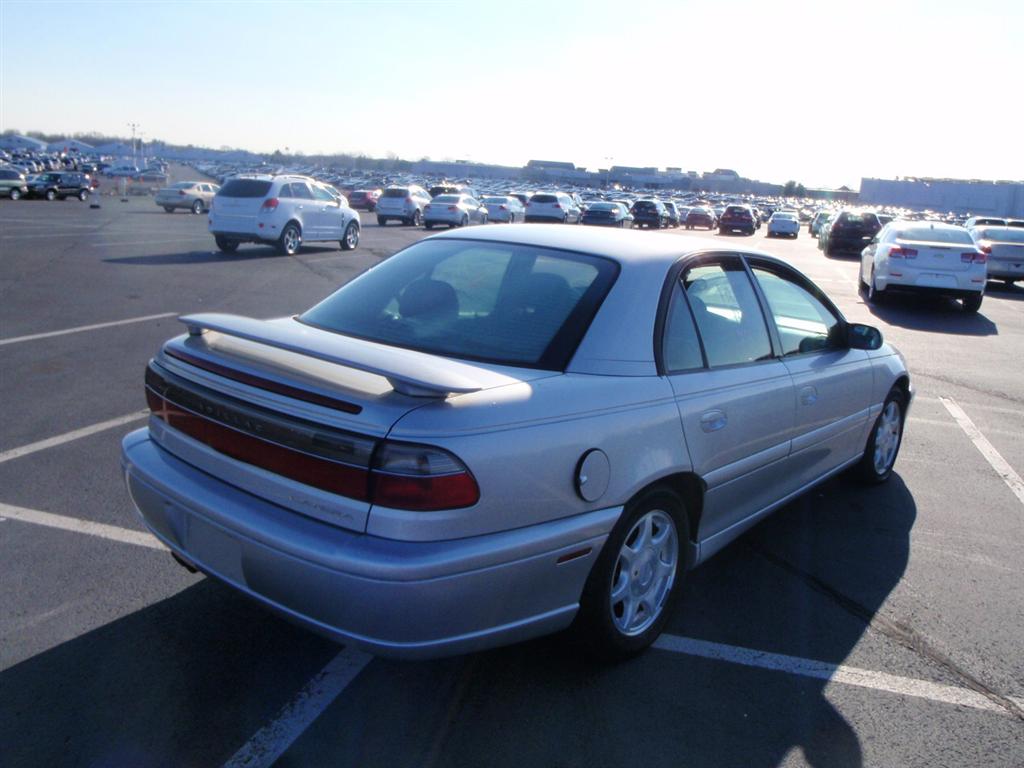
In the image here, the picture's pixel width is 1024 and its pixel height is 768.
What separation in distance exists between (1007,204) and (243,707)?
10170cm

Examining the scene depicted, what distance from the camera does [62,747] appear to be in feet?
9.28

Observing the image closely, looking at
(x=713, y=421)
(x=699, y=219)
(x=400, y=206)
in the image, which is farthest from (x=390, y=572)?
(x=699, y=219)

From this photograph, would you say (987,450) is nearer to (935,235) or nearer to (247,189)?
(935,235)

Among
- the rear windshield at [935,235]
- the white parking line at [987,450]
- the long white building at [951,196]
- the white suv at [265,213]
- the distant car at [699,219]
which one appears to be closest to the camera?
the white parking line at [987,450]

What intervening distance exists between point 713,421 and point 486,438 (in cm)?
128

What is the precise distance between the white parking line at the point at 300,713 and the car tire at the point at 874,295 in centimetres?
1440

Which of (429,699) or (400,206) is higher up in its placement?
(429,699)

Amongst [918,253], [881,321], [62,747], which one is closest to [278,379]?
[62,747]

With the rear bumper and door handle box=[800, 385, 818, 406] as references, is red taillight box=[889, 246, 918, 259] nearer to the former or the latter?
door handle box=[800, 385, 818, 406]

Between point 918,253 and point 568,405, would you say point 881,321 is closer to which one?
Answer: point 918,253

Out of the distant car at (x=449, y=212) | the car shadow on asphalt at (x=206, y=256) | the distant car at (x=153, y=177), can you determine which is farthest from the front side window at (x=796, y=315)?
the distant car at (x=153, y=177)

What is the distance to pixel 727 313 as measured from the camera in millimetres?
4113

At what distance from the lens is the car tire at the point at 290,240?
19.6 metres

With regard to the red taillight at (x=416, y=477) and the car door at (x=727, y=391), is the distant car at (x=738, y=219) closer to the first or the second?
the car door at (x=727, y=391)
